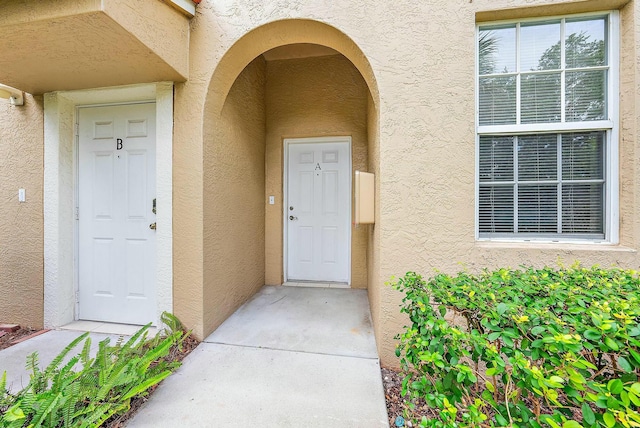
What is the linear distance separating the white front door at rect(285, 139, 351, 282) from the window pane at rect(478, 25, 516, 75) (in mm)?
2086

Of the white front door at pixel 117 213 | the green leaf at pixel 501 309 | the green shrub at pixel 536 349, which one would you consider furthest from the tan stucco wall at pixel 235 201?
the green leaf at pixel 501 309

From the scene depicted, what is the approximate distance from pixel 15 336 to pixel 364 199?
396 cm

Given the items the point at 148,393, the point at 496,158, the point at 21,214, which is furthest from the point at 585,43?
the point at 21,214

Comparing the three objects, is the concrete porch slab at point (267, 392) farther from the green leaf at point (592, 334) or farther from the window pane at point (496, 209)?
the window pane at point (496, 209)

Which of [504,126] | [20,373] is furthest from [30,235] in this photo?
[504,126]

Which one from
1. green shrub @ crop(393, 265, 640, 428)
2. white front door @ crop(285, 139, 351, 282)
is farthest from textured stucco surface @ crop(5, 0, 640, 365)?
white front door @ crop(285, 139, 351, 282)

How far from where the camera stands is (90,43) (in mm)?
2031

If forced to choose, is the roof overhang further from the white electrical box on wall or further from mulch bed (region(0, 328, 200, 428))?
mulch bed (region(0, 328, 200, 428))

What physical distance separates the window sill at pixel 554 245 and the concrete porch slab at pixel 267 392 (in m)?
1.40

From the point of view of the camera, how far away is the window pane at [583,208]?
214 cm

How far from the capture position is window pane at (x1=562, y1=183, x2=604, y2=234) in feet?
7.02

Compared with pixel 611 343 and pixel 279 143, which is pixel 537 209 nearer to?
pixel 611 343

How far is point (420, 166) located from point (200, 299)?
2.40 meters

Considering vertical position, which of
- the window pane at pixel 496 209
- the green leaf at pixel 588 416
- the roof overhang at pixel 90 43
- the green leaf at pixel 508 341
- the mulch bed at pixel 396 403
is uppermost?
the roof overhang at pixel 90 43
